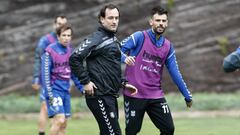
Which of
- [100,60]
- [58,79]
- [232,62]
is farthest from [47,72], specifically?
[232,62]

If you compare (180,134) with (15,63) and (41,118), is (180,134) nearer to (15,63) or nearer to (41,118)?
(41,118)

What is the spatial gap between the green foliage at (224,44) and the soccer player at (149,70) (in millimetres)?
13726

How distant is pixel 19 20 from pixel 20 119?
22.7 feet

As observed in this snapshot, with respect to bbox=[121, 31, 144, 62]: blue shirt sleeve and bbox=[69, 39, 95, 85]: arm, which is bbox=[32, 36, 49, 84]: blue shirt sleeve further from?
bbox=[69, 39, 95, 85]: arm

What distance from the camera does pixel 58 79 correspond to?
11.8 metres

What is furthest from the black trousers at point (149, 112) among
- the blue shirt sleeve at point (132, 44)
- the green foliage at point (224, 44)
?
the green foliage at point (224, 44)

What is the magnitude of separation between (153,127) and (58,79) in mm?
4618

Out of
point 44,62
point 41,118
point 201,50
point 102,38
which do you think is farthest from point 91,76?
point 201,50

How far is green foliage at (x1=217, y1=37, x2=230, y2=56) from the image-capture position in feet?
77.6

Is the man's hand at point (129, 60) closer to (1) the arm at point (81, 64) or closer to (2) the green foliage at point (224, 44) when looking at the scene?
(1) the arm at point (81, 64)

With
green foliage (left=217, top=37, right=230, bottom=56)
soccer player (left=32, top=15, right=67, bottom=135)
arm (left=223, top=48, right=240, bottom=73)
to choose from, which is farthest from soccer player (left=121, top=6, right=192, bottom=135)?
green foliage (left=217, top=37, right=230, bottom=56)

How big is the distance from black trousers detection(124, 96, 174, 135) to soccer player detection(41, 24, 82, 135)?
61.5 inches

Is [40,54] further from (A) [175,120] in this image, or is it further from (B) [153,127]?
(A) [175,120]

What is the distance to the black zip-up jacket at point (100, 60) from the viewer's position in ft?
28.6
